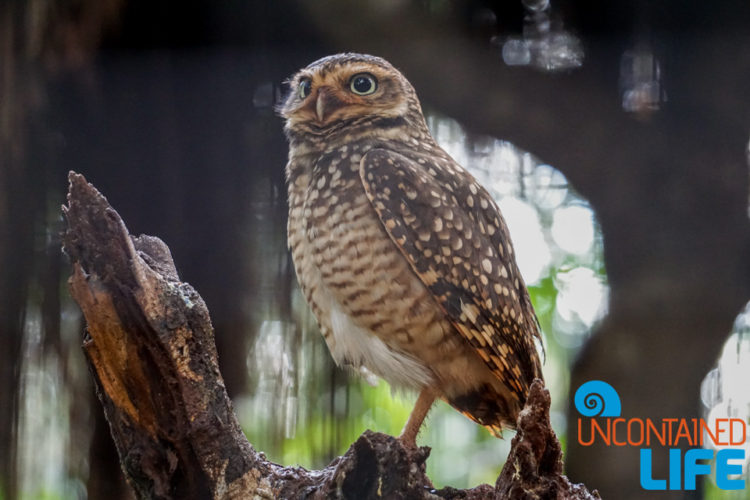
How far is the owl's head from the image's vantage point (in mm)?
1462

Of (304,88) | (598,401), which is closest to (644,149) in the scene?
(598,401)

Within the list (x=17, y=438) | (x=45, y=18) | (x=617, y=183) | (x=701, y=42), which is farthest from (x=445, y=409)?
(x=45, y=18)

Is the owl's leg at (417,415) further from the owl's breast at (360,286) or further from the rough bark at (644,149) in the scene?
the rough bark at (644,149)

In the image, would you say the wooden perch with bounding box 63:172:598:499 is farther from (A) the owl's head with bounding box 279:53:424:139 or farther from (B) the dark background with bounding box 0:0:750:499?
(A) the owl's head with bounding box 279:53:424:139

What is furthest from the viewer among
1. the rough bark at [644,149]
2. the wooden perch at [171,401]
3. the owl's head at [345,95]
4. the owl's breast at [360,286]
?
the rough bark at [644,149]

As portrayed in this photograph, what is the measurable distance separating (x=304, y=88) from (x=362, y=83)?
5.0 inches

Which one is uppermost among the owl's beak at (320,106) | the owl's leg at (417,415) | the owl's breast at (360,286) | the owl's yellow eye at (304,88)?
the owl's yellow eye at (304,88)

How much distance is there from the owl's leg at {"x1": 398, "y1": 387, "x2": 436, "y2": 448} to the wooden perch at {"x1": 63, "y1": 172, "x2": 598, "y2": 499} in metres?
0.27

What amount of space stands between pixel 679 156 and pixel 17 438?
5.51ft

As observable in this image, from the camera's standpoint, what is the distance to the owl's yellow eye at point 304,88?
1486 mm

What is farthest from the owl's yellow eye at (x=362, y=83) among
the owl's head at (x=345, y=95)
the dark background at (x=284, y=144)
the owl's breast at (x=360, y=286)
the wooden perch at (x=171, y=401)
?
the wooden perch at (x=171, y=401)

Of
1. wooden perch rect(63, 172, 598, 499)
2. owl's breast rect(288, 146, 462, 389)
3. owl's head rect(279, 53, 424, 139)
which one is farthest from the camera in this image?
owl's head rect(279, 53, 424, 139)

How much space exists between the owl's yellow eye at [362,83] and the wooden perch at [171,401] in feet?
1.91

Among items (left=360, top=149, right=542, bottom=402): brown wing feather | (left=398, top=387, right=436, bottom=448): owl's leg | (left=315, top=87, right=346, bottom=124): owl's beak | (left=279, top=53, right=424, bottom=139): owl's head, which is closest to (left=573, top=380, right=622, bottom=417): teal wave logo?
(left=360, top=149, right=542, bottom=402): brown wing feather
